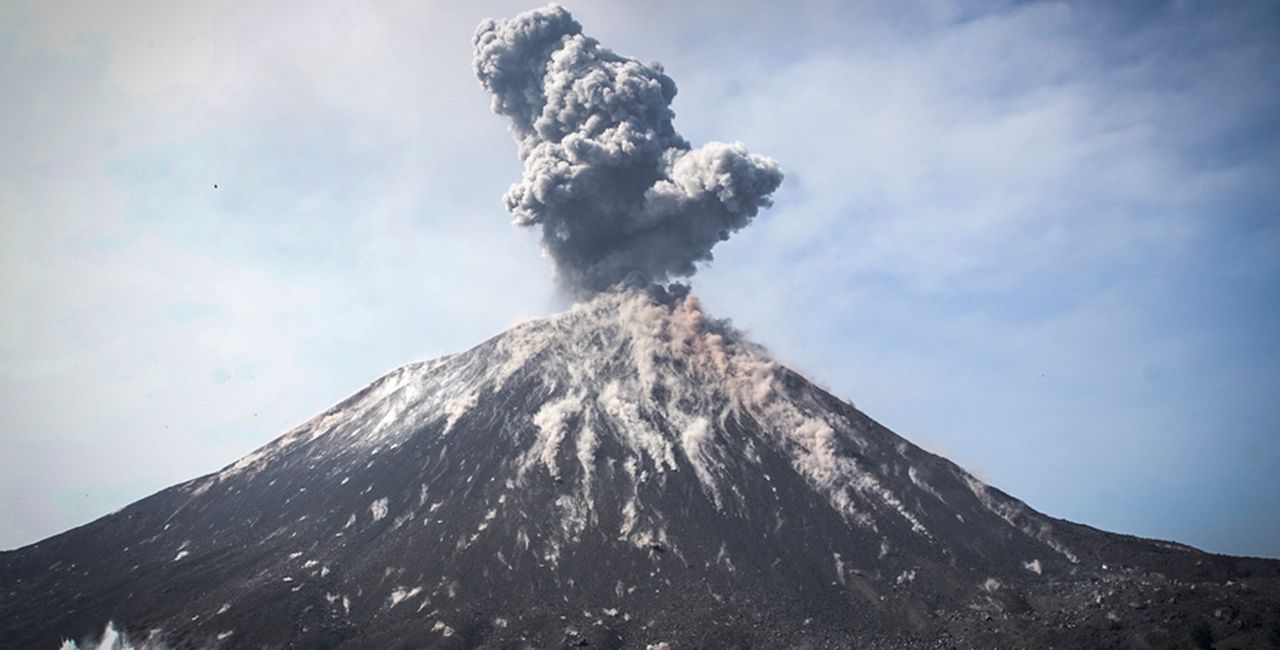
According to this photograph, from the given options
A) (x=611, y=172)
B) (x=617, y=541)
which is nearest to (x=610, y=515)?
(x=617, y=541)

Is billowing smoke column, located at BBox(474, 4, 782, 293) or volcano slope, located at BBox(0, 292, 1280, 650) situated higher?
billowing smoke column, located at BBox(474, 4, 782, 293)

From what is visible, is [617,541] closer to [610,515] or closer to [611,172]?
[610,515]

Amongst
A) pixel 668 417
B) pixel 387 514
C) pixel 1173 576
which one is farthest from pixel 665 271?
pixel 1173 576

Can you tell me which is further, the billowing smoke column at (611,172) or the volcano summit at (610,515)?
the billowing smoke column at (611,172)

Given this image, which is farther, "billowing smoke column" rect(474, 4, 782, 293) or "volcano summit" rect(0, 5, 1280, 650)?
"billowing smoke column" rect(474, 4, 782, 293)

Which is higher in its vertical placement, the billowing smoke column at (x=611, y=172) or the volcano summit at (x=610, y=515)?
the billowing smoke column at (x=611, y=172)
